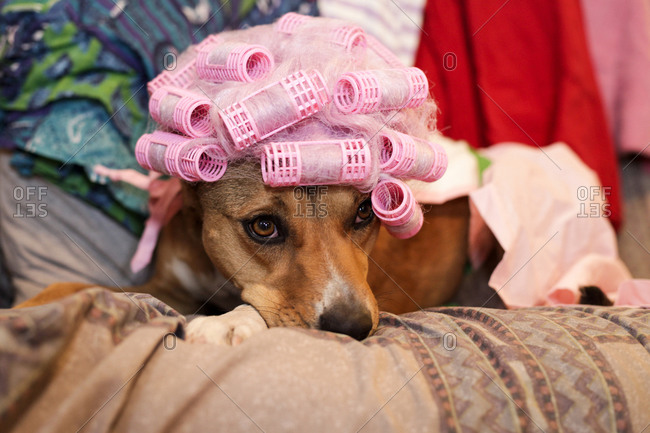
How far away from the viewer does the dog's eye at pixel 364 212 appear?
5.74 feet

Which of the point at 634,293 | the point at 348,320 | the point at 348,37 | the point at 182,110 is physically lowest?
the point at 634,293

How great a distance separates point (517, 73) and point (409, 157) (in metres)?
1.63

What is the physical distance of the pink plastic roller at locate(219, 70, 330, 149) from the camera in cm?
138

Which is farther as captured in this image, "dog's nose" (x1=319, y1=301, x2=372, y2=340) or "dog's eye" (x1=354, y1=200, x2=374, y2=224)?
"dog's eye" (x1=354, y1=200, x2=374, y2=224)

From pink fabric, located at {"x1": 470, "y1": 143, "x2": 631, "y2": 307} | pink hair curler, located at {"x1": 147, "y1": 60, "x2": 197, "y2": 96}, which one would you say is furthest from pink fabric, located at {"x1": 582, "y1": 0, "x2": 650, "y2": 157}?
pink hair curler, located at {"x1": 147, "y1": 60, "x2": 197, "y2": 96}

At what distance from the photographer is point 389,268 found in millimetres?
2174

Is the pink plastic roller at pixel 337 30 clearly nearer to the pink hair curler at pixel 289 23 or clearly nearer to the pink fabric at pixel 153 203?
the pink hair curler at pixel 289 23

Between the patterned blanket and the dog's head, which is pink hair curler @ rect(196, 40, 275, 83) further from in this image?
the patterned blanket

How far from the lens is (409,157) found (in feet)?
4.96

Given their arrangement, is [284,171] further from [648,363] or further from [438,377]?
[648,363]

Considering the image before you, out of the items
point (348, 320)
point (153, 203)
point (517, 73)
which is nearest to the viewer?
point (348, 320)

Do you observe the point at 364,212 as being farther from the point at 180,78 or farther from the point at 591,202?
the point at 591,202

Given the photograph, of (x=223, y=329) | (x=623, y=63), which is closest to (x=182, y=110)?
(x=223, y=329)

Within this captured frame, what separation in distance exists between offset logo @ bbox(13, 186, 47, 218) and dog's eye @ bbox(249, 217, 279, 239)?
1.23 m
